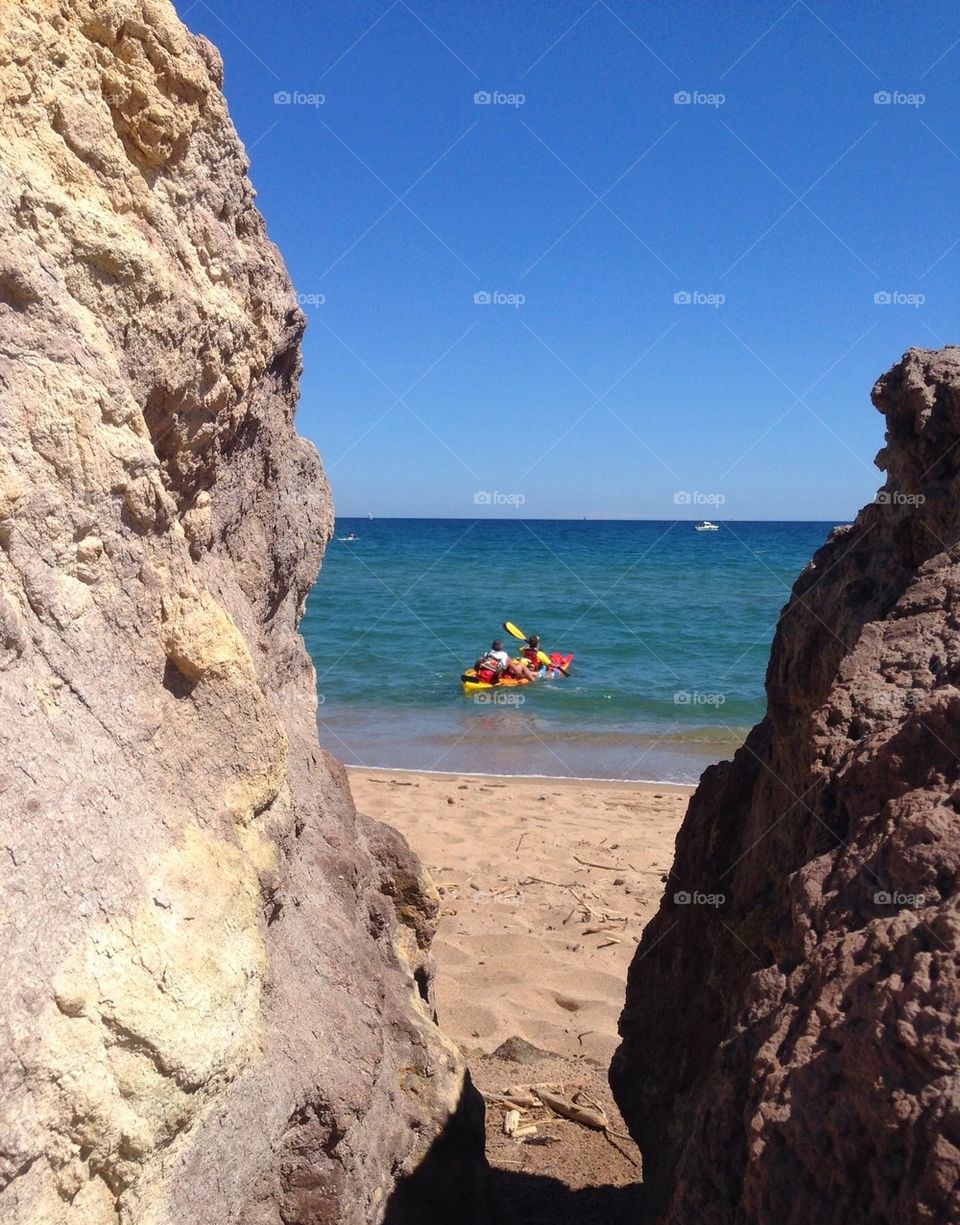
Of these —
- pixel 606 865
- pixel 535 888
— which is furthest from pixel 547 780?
pixel 535 888

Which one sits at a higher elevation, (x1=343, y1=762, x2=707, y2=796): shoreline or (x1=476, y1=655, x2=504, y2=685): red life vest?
(x1=476, y1=655, x2=504, y2=685): red life vest

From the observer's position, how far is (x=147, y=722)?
1.93 metres

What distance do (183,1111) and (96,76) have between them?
1.86 meters

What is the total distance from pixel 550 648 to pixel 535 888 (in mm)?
14358

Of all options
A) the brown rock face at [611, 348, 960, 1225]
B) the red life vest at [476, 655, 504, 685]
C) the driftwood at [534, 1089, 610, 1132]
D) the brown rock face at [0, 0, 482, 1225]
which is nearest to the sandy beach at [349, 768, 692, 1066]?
the driftwood at [534, 1089, 610, 1132]

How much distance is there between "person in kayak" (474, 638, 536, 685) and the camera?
Result: 1541 centimetres

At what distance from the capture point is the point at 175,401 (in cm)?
218

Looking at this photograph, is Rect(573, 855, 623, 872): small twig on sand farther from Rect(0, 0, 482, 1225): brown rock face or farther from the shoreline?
Rect(0, 0, 482, 1225): brown rock face

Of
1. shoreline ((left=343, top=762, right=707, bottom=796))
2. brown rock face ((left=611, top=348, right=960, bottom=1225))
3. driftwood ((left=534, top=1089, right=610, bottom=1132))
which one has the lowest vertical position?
driftwood ((left=534, top=1089, right=610, bottom=1132))

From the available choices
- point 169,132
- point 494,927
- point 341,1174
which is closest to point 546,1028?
point 494,927

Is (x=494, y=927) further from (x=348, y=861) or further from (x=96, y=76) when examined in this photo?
(x=96, y=76)

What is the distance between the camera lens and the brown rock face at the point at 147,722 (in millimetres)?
1589

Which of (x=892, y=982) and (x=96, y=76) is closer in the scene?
(x=892, y=982)

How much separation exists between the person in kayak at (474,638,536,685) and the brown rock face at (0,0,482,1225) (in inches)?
499
